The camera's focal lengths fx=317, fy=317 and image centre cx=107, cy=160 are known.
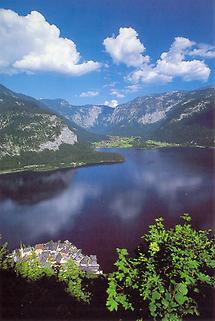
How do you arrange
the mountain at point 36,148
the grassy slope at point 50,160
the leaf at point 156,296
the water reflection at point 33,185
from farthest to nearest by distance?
1. the mountain at point 36,148
2. the grassy slope at point 50,160
3. the water reflection at point 33,185
4. the leaf at point 156,296

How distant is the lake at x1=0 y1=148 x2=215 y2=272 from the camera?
56312mm

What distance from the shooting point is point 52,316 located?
39.4 feet

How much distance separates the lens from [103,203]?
255ft

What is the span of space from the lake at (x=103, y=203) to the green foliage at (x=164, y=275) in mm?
34751

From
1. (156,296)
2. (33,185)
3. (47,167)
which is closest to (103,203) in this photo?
(33,185)

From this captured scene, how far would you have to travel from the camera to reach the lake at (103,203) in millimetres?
56312

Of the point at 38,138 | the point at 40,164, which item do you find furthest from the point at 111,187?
the point at 38,138

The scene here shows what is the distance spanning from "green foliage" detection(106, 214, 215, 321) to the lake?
114 feet

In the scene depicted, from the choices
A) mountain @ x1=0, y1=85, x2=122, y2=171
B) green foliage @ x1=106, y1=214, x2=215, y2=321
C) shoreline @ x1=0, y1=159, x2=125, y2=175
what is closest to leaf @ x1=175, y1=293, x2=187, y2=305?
green foliage @ x1=106, y1=214, x2=215, y2=321

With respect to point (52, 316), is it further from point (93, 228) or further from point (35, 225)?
point (35, 225)

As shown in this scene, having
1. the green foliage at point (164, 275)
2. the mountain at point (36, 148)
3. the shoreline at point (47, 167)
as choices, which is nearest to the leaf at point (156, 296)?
the green foliage at point (164, 275)

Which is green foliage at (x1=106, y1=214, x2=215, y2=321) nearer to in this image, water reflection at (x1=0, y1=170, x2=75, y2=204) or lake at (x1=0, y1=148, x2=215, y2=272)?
lake at (x1=0, y1=148, x2=215, y2=272)

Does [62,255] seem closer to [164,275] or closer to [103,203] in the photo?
[103,203]

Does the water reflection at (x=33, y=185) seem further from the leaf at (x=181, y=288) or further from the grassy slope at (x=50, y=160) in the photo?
the leaf at (x=181, y=288)
